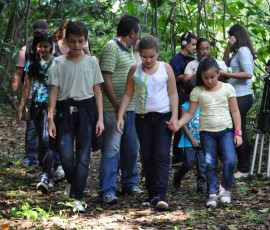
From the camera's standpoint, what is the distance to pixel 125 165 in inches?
265

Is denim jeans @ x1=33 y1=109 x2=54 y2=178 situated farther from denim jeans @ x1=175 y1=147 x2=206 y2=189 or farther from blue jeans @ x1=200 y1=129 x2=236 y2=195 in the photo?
blue jeans @ x1=200 y1=129 x2=236 y2=195

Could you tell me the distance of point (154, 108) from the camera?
19.2 feet

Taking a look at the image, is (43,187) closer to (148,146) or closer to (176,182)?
(148,146)

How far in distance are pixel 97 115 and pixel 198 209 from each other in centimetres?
135

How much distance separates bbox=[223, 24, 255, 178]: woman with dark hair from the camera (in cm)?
768

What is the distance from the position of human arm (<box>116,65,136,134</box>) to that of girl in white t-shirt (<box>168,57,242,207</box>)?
59 cm

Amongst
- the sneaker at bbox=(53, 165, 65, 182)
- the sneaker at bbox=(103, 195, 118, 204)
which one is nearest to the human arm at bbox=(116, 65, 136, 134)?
the sneaker at bbox=(103, 195, 118, 204)

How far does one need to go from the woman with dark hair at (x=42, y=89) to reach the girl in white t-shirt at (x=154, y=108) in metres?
1.24

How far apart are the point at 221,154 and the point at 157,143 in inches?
28.6

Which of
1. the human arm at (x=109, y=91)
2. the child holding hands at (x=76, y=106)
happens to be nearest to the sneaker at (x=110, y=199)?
the child holding hands at (x=76, y=106)

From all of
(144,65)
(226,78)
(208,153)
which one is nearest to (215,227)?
(208,153)

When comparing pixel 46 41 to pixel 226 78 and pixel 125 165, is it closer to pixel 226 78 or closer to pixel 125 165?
pixel 125 165

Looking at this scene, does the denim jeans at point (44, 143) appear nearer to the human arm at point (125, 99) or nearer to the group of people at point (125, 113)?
the group of people at point (125, 113)

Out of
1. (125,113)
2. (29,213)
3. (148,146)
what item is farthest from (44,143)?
(29,213)
